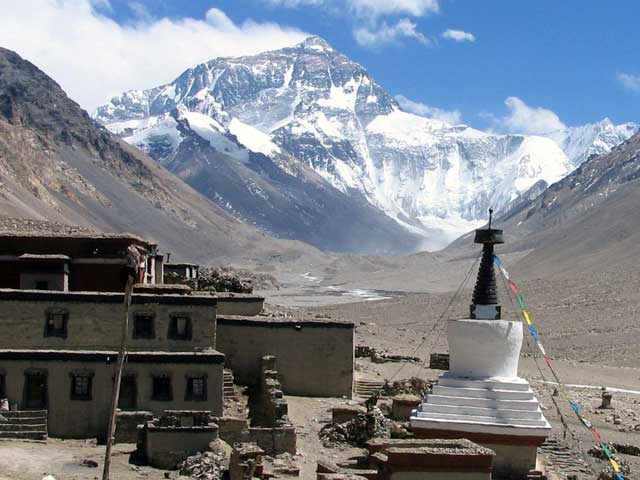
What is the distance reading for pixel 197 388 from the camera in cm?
2334

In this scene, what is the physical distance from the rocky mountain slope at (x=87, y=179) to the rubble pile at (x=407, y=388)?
3760 inches

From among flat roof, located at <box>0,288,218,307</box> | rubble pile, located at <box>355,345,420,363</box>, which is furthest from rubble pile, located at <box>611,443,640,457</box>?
rubble pile, located at <box>355,345,420,363</box>

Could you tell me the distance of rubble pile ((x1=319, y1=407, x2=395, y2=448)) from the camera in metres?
22.9

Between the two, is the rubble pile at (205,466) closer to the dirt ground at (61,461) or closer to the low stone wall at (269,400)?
the dirt ground at (61,461)

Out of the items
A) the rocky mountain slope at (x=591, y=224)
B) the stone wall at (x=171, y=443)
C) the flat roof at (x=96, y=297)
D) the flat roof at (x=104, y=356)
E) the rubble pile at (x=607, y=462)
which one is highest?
the rocky mountain slope at (x=591, y=224)

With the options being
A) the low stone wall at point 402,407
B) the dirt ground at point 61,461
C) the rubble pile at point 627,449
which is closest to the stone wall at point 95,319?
the dirt ground at point 61,461

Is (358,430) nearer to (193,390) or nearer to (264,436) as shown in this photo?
(264,436)

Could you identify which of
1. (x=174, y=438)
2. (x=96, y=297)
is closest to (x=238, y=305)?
(x=96, y=297)

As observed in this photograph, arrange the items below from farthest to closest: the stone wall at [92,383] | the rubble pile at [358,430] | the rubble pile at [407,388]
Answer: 1. the rubble pile at [407,388]
2. the rubble pile at [358,430]
3. the stone wall at [92,383]

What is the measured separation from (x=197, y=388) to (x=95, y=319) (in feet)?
10.2

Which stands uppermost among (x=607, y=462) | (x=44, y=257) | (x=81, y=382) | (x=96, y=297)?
(x=44, y=257)

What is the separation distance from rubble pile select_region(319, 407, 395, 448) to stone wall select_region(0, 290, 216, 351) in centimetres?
368

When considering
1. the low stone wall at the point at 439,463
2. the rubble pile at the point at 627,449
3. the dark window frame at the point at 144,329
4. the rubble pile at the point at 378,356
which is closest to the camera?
the low stone wall at the point at 439,463

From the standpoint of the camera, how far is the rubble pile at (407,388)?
1147 inches
